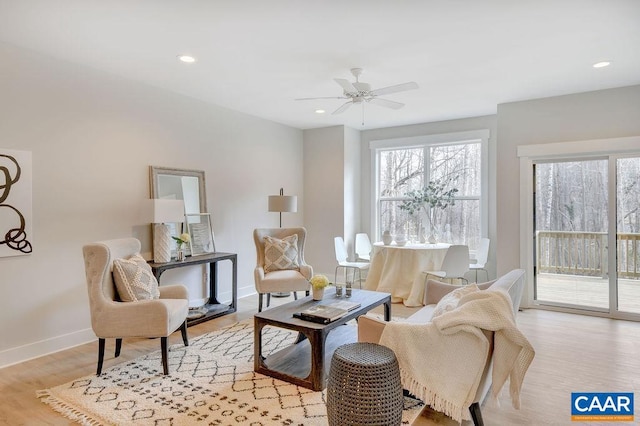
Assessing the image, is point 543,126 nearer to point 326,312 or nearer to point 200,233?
point 326,312

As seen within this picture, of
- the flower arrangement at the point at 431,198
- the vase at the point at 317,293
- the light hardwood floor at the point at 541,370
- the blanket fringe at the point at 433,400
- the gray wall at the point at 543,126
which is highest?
the gray wall at the point at 543,126

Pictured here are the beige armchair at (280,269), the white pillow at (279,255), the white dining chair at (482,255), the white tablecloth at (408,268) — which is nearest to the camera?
the beige armchair at (280,269)

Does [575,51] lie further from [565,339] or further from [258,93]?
[258,93]

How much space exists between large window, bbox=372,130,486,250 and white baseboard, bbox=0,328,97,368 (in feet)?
15.0

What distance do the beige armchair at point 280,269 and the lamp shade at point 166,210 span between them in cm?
113

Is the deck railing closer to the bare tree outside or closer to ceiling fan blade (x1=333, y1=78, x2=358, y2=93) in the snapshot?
the bare tree outside

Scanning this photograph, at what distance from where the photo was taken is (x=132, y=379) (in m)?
2.80

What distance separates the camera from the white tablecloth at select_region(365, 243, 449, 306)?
16.4 feet

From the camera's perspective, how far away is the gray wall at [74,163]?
10.5 ft

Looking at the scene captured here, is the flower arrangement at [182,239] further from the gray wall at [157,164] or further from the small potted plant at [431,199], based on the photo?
the small potted plant at [431,199]

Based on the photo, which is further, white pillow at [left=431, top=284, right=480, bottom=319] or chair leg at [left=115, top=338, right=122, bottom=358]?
chair leg at [left=115, top=338, right=122, bottom=358]

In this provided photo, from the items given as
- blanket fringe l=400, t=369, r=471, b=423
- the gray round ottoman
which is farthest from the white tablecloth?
the gray round ottoman

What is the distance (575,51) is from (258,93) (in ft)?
10.5

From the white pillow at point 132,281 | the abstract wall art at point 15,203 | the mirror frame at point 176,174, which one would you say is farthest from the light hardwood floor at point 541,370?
the mirror frame at point 176,174
